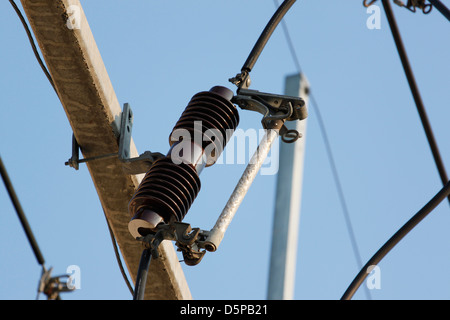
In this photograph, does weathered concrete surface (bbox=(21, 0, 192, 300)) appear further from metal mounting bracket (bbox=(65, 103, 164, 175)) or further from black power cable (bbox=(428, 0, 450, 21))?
black power cable (bbox=(428, 0, 450, 21))

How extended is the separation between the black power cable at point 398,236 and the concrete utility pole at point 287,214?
4743 mm

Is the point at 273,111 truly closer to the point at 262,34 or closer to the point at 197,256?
the point at 262,34

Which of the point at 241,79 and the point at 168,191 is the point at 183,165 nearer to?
the point at 168,191

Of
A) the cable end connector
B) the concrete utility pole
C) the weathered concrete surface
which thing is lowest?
the cable end connector

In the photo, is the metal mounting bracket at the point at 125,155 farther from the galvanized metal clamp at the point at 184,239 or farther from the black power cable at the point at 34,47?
the galvanized metal clamp at the point at 184,239

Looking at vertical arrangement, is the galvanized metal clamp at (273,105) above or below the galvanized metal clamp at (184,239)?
above

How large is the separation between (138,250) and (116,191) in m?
0.38

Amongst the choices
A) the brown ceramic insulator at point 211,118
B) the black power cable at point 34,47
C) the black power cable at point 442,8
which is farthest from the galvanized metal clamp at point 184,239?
the black power cable at point 442,8

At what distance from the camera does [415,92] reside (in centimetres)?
477

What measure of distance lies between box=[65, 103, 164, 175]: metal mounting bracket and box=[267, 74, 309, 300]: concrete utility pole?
4.13 meters

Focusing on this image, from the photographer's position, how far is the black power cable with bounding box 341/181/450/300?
2.64m

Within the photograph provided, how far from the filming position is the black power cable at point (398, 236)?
264 centimetres

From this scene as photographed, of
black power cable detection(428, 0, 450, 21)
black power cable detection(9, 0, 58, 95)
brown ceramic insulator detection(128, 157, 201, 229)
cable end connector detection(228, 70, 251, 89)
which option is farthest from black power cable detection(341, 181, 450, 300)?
black power cable detection(9, 0, 58, 95)
